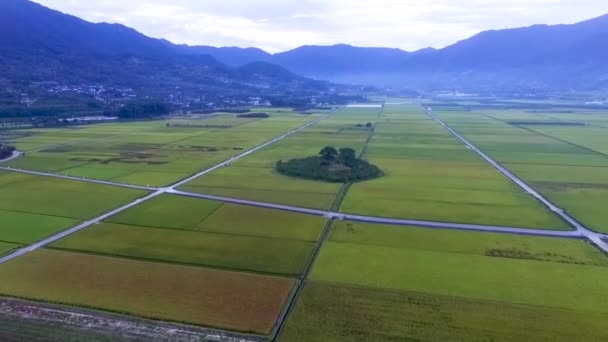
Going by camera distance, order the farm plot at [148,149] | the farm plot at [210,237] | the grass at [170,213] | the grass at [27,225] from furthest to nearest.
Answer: the farm plot at [148,149], the grass at [170,213], the grass at [27,225], the farm plot at [210,237]

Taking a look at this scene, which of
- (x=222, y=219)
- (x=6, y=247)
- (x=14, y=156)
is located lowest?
(x=14, y=156)

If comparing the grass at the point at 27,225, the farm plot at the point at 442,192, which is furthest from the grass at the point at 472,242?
the grass at the point at 27,225

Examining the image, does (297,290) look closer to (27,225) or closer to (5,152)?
(27,225)

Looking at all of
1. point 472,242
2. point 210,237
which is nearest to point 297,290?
point 210,237

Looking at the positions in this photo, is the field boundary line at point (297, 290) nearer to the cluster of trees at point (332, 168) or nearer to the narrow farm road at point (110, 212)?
the narrow farm road at point (110, 212)

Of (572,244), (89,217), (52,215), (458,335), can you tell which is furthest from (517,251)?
(52,215)

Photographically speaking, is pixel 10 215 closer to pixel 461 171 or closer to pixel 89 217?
pixel 89 217
